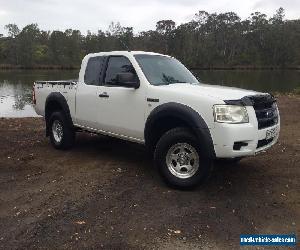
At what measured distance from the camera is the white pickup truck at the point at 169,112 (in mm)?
5438

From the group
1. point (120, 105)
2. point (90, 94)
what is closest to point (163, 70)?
point (120, 105)

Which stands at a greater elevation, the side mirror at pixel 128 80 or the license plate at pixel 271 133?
the side mirror at pixel 128 80

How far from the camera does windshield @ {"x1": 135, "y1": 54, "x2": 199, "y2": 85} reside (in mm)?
6609

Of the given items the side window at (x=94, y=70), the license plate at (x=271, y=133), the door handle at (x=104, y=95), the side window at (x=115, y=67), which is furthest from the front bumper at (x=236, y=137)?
the side window at (x=94, y=70)

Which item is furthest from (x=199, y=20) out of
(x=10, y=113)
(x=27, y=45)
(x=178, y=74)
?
(x=178, y=74)

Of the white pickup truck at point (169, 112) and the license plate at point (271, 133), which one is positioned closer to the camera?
the white pickup truck at point (169, 112)

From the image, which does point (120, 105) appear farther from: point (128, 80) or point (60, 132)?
point (60, 132)

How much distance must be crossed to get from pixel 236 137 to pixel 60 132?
4492 millimetres

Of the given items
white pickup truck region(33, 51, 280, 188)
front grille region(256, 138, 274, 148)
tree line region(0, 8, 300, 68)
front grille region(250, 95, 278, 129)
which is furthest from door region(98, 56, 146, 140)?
tree line region(0, 8, 300, 68)

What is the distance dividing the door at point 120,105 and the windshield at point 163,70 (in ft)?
0.73

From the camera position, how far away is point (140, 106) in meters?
6.41

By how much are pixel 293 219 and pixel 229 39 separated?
120026 millimetres

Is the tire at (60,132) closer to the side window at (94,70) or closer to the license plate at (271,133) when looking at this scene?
the side window at (94,70)

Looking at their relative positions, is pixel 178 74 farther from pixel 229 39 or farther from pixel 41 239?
pixel 229 39
